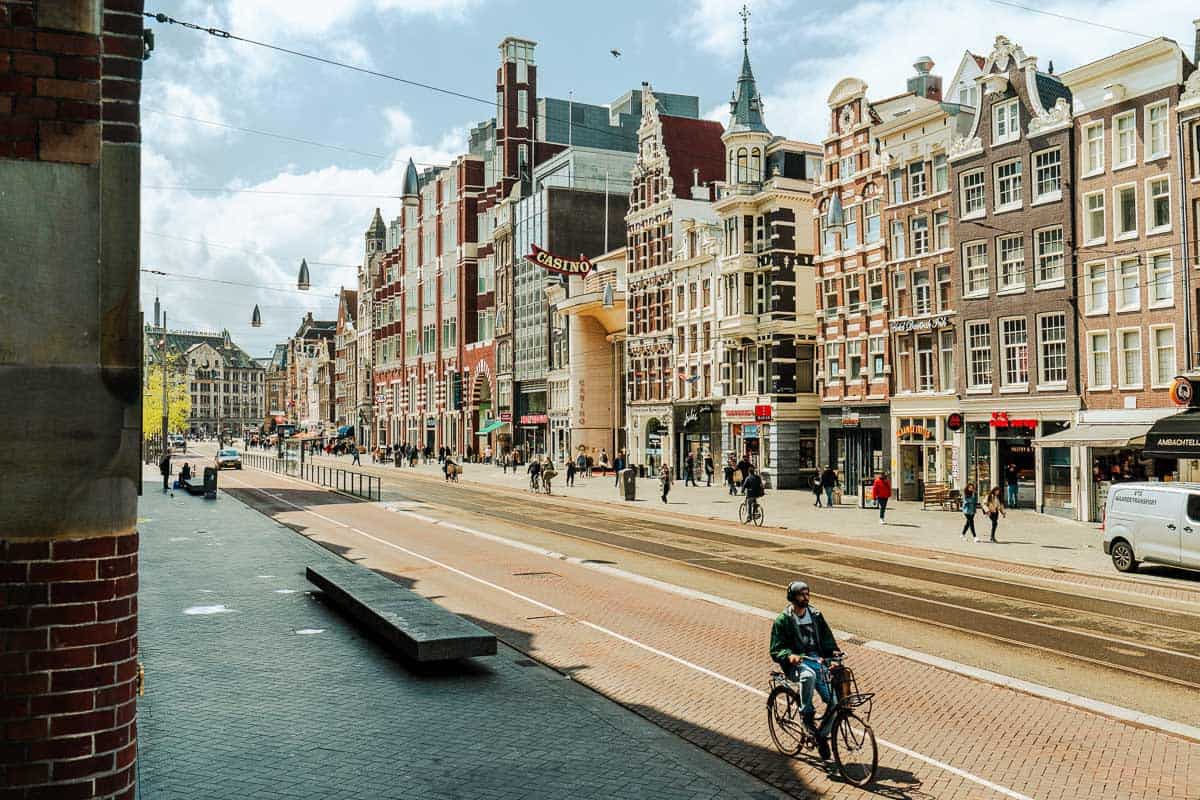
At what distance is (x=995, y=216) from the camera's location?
38594 millimetres

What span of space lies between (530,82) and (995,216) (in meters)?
61.4

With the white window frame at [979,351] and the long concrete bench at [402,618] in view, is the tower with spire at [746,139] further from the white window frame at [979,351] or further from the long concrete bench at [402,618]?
the long concrete bench at [402,618]

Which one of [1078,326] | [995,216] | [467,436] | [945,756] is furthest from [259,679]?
[467,436]

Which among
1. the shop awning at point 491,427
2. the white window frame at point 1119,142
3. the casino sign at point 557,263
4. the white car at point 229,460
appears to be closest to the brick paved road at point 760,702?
the white window frame at point 1119,142

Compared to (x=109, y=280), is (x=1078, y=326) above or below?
above

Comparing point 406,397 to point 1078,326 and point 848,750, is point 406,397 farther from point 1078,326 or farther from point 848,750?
point 848,750

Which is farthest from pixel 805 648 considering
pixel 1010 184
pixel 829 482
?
pixel 1010 184

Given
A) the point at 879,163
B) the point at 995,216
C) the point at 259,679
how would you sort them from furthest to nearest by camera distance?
1. the point at 879,163
2. the point at 995,216
3. the point at 259,679

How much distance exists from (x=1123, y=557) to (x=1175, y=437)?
A: 8.18 meters

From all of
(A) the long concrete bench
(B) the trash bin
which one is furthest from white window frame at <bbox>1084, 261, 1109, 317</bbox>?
(A) the long concrete bench

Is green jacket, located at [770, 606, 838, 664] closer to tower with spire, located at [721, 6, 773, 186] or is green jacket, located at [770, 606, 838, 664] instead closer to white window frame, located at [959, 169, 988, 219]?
white window frame, located at [959, 169, 988, 219]

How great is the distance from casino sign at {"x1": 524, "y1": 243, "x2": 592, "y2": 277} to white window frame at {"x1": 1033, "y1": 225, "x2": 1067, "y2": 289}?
3696 centimetres

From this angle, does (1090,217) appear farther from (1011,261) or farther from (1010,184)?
(1010,184)

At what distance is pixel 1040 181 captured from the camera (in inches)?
1457
